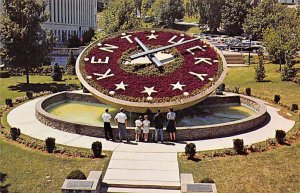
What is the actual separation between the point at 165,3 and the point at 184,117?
83.7 meters

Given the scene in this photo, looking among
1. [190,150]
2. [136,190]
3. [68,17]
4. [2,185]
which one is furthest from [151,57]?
[68,17]

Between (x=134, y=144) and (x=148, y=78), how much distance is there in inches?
210

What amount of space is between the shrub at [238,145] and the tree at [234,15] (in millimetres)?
67724

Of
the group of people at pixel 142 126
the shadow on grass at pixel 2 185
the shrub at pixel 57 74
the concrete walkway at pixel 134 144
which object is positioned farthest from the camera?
the shrub at pixel 57 74

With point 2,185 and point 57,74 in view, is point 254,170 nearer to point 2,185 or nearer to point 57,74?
point 2,185

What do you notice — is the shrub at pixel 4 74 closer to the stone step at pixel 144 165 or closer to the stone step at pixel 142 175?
the stone step at pixel 144 165

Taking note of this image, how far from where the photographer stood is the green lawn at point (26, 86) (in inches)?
1283

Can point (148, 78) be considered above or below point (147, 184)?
above

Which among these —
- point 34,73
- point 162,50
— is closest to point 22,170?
point 162,50

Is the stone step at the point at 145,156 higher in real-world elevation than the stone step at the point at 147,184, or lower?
higher

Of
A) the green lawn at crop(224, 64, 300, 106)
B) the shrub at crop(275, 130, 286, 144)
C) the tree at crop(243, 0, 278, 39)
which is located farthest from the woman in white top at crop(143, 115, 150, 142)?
the tree at crop(243, 0, 278, 39)

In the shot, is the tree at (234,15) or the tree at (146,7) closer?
the tree at (234,15)

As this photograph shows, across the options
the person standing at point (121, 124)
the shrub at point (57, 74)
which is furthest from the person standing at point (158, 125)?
the shrub at point (57, 74)

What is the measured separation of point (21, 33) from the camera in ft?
110
